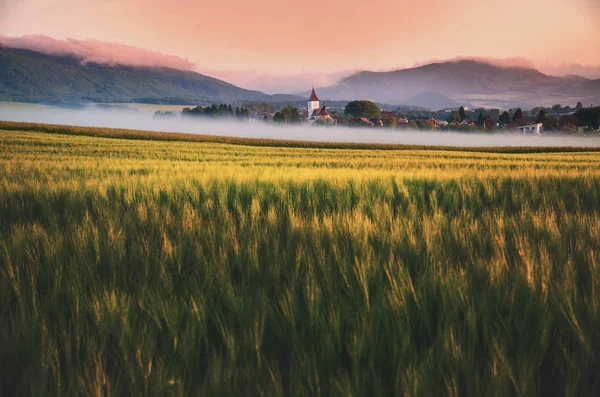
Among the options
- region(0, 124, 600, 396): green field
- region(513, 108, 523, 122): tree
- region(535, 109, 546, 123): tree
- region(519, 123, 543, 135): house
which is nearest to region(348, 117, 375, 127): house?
region(519, 123, 543, 135): house

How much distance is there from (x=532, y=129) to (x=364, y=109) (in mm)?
56400

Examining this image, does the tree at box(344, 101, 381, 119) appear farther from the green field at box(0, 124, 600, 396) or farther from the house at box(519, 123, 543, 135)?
the green field at box(0, 124, 600, 396)

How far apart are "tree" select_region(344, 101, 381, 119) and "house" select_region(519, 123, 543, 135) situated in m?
47.7

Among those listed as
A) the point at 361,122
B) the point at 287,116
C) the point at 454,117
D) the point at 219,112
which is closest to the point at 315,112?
the point at 287,116

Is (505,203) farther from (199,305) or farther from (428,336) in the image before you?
(199,305)

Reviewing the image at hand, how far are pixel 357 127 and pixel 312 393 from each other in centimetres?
13797

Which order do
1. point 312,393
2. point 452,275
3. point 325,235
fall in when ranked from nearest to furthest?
point 312,393, point 452,275, point 325,235

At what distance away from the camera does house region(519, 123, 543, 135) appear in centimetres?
12681

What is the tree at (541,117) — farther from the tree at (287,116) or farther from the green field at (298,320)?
the green field at (298,320)

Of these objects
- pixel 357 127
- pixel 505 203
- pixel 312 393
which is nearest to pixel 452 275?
pixel 312 393

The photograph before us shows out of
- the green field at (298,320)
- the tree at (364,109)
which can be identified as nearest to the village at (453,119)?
the tree at (364,109)

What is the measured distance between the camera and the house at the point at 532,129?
127 meters

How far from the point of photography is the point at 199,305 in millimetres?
1444

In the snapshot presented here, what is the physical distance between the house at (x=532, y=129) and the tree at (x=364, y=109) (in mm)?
47655
